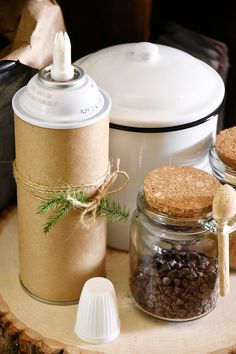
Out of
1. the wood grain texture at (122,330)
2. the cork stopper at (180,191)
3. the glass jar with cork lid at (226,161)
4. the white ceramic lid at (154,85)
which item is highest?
the white ceramic lid at (154,85)

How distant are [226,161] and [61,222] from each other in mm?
234

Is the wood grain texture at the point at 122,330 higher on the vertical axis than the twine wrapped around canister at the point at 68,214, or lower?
lower

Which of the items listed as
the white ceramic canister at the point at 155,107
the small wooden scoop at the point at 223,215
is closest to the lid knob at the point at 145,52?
the white ceramic canister at the point at 155,107

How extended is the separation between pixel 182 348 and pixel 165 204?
18cm

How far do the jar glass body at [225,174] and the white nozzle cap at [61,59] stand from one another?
0.25 m

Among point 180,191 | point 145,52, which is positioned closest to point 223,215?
point 180,191

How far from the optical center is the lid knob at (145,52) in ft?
3.22

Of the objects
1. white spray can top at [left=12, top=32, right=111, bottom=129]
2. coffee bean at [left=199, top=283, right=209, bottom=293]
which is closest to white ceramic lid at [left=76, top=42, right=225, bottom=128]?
white spray can top at [left=12, top=32, right=111, bottom=129]

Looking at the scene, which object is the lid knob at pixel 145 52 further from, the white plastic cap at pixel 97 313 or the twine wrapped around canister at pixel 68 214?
the white plastic cap at pixel 97 313

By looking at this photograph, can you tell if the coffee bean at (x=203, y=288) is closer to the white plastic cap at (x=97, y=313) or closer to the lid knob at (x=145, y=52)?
the white plastic cap at (x=97, y=313)

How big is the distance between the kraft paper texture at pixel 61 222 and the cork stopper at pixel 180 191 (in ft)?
0.22

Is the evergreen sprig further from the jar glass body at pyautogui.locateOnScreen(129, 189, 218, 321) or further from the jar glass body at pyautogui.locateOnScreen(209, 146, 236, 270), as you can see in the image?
the jar glass body at pyautogui.locateOnScreen(209, 146, 236, 270)

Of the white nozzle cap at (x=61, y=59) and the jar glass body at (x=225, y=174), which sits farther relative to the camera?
the jar glass body at (x=225, y=174)

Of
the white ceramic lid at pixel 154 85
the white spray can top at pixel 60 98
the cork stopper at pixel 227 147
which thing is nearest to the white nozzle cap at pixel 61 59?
the white spray can top at pixel 60 98
